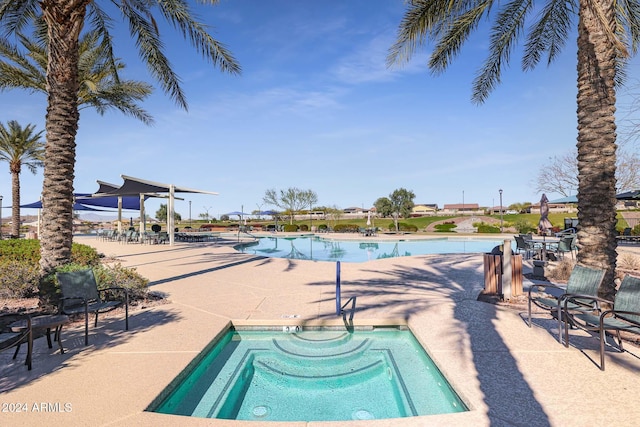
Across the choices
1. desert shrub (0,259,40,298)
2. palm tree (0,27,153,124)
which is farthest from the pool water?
palm tree (0,27,153,124)

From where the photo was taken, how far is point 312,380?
12.8ft

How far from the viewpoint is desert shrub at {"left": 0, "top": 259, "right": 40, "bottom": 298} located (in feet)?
21.6

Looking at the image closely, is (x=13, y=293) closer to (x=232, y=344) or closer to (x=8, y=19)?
(x=232, y=344)

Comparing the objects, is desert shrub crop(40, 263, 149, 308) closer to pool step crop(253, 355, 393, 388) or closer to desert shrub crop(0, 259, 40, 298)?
desert shrub crop(0, 259, 40, 298)

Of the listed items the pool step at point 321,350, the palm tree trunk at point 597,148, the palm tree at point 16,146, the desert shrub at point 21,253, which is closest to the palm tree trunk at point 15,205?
the palm tree at point 16,146

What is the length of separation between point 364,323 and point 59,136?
6.29 metres

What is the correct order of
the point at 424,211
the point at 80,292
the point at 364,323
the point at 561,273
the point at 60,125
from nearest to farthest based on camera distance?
the point at 80,292 → the point at 364,323 → the point at 60,125 → the point at 561,273 → the point at 424,211

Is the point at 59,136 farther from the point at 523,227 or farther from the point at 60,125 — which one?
the point at 523,227

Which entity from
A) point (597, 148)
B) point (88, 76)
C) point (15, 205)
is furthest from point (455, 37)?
point (15, 205)

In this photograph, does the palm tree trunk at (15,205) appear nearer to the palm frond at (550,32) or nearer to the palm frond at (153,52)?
Result: the palm frond at (153,52)

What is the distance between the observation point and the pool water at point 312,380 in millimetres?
3262

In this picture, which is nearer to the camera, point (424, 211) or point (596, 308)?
point (596, 308)

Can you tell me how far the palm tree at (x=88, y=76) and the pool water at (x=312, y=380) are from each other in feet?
41.8

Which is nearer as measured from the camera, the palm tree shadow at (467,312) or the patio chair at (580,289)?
the palm tree shadow at (467,312)
